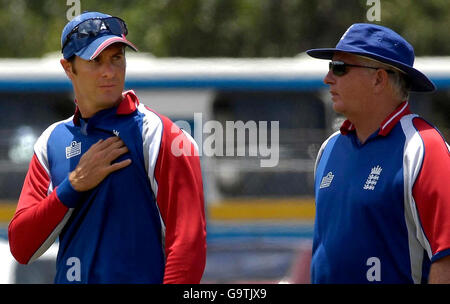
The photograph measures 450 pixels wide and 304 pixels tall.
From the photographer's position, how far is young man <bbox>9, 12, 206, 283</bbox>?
3.48 meters

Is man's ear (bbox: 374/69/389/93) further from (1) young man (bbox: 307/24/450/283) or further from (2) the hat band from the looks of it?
(2) the hat band

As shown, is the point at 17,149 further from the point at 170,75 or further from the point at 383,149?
the point at 383,149

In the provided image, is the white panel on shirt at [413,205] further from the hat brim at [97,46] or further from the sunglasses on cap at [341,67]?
the hat brim at [97,46]

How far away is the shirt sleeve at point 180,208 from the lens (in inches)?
135

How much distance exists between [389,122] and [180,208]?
856 mm

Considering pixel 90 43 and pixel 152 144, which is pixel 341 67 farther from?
pixel 90 43

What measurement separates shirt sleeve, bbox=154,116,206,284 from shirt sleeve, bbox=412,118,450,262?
2.50ft

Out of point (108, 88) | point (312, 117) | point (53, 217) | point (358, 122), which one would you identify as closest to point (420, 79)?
point (358, 122)

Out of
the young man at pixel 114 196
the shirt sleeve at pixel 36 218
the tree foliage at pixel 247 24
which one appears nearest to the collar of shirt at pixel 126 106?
the young man at pixel 114 196

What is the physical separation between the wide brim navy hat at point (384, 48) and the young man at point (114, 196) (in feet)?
2.55

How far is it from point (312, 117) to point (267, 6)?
333 cm
